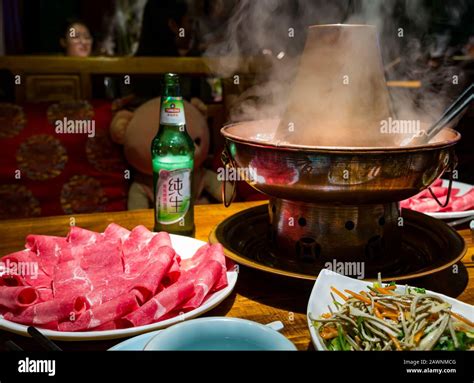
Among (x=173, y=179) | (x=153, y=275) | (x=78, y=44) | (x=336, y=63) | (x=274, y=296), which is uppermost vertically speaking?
(x=78, y=44)

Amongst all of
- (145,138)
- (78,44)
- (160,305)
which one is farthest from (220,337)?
(78,44)

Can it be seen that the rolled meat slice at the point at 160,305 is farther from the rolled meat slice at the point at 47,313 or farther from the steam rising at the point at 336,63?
the steam rising at the point at 336,63

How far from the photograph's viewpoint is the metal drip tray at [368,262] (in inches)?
49.4

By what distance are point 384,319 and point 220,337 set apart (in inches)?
15.4

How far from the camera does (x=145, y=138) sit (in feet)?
10.2

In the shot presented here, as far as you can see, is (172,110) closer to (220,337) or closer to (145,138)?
(220,337)

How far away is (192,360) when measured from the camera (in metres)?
0.81

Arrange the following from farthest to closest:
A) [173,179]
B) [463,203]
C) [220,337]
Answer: [463,203] < [173,179] < [220,337]

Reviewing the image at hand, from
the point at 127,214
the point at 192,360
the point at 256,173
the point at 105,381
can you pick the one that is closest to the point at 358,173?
the point at 256,173

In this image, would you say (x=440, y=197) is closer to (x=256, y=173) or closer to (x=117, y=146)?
(x=256, y=173)

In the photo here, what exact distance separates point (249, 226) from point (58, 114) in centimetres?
213

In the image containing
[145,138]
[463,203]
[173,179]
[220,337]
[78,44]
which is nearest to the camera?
[220,337]

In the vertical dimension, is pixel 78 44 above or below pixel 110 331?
above

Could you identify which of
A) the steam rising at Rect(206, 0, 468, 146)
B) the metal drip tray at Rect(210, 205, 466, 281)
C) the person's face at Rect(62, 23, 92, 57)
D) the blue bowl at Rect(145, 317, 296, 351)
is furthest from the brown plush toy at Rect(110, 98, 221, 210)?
the person's face at Rect(62, 23, 92, 57)
